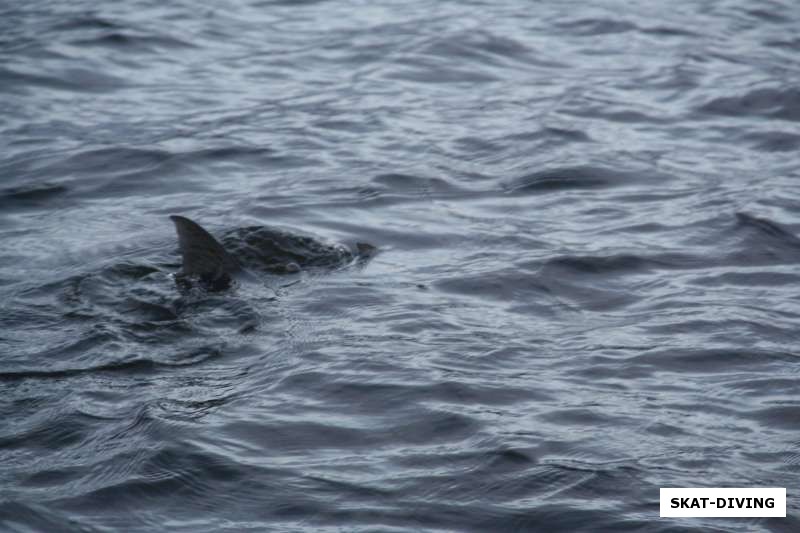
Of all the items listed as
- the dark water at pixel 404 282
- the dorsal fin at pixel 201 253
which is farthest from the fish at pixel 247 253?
the dark water at pixel 404 282

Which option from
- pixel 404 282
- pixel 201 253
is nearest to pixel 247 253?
pixel 201 253

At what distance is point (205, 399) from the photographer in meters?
5.74

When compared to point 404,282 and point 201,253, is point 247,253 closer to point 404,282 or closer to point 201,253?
point 201,253

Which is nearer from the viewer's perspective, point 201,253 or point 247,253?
point 201,253

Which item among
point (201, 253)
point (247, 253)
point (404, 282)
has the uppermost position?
point (201, 253)

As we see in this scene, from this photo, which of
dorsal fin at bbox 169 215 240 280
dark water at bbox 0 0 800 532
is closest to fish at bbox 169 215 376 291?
dorsal fin at bbox 169 215 240 280

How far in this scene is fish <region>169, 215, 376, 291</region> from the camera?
693 cm

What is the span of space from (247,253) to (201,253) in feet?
2.25

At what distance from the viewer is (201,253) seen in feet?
22.9

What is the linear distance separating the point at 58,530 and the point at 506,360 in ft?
8.10

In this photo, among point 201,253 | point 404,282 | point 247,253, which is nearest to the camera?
point 201,253

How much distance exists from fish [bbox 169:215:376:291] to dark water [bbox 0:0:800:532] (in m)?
0.14

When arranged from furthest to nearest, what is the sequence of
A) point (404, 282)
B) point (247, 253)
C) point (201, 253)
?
1. point (247, 253)
2. point (404, 282)
3. point (201, 253)

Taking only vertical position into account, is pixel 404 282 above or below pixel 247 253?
below
